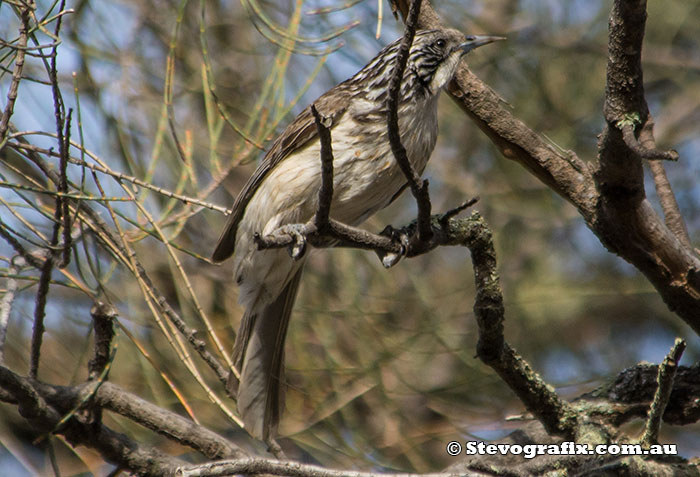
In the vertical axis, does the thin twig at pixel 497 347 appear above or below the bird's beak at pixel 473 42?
below

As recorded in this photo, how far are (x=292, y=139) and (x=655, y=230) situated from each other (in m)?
1.67

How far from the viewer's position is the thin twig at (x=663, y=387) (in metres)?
2.09

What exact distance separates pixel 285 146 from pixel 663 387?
2.04 m

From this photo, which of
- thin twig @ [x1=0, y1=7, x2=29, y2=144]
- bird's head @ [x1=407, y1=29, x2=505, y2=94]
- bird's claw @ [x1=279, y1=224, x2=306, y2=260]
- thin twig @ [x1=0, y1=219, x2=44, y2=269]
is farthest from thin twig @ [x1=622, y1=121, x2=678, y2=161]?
thin twig @ [x1=0, y1=219, x2=44, y2=269]

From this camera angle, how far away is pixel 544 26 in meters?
5.35

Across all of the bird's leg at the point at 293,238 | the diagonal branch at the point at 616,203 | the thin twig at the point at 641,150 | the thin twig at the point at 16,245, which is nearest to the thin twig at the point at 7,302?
the thin twig at the point at 16,245

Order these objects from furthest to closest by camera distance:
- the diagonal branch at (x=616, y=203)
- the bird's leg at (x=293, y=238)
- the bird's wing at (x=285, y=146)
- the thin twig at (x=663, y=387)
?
the bird's wing at (x=285, y=146) → the diagonal branch at (x=616, y=203) → the bird's leg at (x=293, y=238) → the thin twig at (x=663, y=387)

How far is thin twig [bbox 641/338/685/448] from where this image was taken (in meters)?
2.09

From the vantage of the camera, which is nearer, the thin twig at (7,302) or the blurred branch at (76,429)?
the blurred branch at (76,429)

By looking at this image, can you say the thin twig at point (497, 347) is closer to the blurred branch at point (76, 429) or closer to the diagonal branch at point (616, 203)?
the diagonal branch at point (616, 203)

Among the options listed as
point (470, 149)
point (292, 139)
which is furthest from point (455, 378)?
point (292, 139)

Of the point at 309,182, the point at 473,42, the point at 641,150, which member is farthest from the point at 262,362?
the point at 641,150

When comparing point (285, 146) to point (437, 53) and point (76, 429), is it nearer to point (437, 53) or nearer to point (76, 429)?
point (437, 53)

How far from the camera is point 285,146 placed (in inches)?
140
